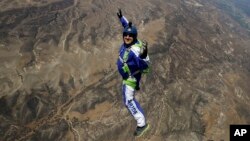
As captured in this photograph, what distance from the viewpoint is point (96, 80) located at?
141 feet

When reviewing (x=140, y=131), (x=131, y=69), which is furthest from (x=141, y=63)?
(x=140, y=131)

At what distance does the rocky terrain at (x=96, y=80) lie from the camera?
128 ft

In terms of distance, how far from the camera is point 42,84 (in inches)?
1593

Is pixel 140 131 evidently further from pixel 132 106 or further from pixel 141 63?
pixel 141 63

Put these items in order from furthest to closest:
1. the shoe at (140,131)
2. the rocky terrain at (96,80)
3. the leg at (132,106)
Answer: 1. the rocky terrain at (96,80)
2. the leg at (132,106)
3. the shoe at (140,131)

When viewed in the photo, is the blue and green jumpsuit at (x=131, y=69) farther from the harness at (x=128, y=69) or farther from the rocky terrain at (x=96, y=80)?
the rocky terrain at (x=96, y=80)

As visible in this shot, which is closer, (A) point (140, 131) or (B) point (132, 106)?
(A) point (140, 131)

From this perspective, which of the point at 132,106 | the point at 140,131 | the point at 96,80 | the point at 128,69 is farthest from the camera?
the point at 96,80

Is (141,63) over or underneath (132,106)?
over

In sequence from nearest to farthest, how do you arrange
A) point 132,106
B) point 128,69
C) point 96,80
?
point 128,69
point 132,106
point 96,80

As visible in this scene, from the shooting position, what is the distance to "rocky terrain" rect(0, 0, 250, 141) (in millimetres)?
39156

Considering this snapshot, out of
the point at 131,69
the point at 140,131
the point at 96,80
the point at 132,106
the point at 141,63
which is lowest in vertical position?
the point at 96,80

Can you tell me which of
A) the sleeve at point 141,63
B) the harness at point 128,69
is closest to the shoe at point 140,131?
the harness at point 128,69

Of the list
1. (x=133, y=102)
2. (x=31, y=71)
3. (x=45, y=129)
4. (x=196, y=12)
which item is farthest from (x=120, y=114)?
(x=196, y=12)
